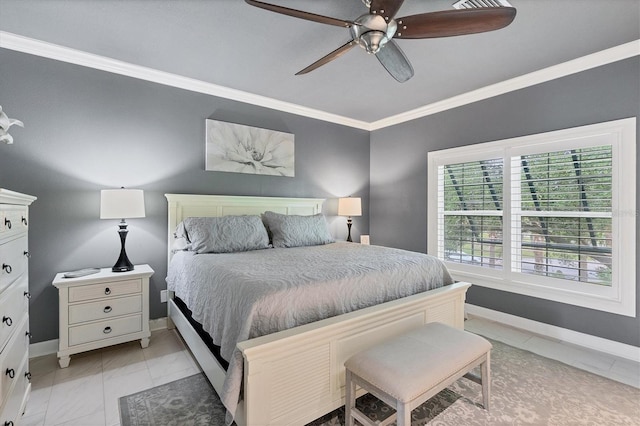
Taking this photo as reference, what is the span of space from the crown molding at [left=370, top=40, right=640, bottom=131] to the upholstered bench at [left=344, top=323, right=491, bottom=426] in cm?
268

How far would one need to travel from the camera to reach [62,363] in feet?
7.31

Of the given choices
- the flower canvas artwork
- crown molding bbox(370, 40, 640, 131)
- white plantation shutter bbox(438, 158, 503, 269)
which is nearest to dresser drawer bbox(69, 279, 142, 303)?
the flower canvas artwork

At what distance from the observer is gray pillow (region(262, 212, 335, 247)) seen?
3.11 metres

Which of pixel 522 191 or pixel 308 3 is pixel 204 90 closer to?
pixel 308 3

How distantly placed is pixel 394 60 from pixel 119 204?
245cm

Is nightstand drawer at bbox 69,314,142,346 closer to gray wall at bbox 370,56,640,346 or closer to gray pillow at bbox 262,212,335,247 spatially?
gray pillow at bbox 262,212,335,247

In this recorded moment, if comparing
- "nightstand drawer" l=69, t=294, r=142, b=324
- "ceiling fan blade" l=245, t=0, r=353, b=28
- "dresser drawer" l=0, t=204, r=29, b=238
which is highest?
"ceiling fan blade" l=245, t=0, r=353, b=28

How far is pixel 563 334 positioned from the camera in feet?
9.12

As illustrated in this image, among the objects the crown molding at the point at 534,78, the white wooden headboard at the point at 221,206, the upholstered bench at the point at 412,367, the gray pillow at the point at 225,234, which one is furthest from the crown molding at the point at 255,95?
the upholstered bench at the point at 412,367

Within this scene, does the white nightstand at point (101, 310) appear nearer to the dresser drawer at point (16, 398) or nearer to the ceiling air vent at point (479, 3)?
the dresser drawer at point (16, 398)

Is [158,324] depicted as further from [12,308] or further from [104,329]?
[12,308]

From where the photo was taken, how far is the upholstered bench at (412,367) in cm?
133

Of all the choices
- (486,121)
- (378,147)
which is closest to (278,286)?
(486,121)

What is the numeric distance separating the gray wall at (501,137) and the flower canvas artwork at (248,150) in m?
1.58
